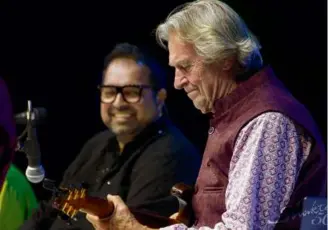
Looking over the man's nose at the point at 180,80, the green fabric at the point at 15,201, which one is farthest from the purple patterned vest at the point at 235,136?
the green fabric at the point at 15,201

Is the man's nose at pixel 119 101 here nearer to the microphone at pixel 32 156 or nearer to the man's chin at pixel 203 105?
the microphone at pixel 32 156

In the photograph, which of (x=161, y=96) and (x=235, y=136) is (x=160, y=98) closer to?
(x=161, y=96)

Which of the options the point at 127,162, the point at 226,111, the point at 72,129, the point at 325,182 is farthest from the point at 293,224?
the point at 72,129

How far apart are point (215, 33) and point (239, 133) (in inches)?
13.6

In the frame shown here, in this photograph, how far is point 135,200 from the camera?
320cm

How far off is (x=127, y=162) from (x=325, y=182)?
1.19 meters

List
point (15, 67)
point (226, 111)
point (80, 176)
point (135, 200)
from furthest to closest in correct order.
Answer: point (15, 67)
point (80, 176)
point (135, 200)
point (226, 111)

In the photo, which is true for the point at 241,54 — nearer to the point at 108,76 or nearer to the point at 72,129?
the point at 108,76

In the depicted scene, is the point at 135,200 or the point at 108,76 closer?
the point at 135,200

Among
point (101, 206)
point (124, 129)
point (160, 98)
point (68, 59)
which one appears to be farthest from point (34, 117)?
point (68, 59)

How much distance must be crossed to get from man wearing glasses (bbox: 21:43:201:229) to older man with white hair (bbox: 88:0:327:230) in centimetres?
64

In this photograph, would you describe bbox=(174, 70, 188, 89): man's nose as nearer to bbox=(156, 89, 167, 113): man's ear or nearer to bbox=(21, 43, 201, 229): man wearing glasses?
bbox=(21, 43, 201, 229): man wearing glasses

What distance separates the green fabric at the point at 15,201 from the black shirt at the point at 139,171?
0.07 metres

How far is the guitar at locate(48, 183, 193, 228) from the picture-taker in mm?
2525
